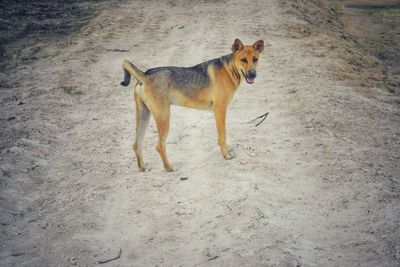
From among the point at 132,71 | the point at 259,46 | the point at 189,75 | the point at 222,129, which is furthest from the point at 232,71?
the point at 132,71

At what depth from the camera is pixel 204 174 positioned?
6766 millimetres

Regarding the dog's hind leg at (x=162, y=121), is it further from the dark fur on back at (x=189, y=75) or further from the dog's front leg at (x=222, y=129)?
the dog's front leg at (x=222, y=129)

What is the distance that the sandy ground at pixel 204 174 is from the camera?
5195mm

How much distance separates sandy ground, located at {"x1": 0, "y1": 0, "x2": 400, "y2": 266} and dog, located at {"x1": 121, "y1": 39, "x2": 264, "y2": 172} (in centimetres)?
77

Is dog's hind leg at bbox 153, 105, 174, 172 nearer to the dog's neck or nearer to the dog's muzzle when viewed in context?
the dog's neck

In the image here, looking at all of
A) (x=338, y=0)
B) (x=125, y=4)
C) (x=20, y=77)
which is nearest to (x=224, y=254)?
(x=20, y=77)

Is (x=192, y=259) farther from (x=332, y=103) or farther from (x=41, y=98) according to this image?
(x=41, y=98)

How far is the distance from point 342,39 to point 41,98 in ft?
32.6

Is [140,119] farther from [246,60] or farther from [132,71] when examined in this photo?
[246,60]

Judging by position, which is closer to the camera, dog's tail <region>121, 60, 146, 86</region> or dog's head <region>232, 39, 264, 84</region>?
dog's tail <region>121, 60, 146, 86</region>

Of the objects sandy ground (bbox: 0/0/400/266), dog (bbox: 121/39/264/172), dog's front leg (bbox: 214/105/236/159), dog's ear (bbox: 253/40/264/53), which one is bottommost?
sandy ground (bbox: 0/0/400/266)

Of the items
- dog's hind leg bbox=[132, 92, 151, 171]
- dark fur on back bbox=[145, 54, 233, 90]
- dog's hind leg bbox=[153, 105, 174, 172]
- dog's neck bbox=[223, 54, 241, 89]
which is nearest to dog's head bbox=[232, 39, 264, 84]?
dog's neck bbox=[223, 54, 241, 89]

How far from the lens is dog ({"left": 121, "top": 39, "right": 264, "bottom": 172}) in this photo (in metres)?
6.42

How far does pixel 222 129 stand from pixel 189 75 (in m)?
1.09
